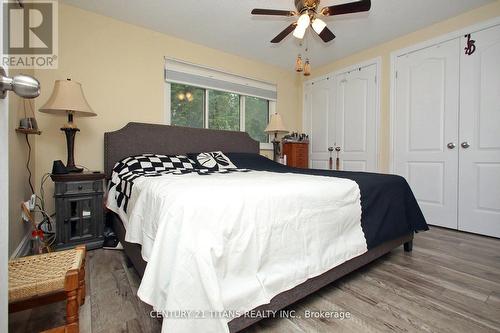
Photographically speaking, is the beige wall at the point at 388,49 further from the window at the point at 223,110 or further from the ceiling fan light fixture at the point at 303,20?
the ceiling fan light fixture at the point at 303,20

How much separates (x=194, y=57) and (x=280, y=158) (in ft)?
6.42

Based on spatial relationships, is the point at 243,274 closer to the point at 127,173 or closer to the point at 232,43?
the point at 127,173

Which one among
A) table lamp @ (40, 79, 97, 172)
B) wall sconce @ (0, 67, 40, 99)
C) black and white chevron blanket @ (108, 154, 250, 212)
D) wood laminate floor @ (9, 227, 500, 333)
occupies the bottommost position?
wood laminate floor @ (9, 227, 500, 333)

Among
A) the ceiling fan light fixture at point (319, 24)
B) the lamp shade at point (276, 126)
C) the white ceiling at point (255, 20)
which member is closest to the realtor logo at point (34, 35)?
the white ceiling at point (255, 20)

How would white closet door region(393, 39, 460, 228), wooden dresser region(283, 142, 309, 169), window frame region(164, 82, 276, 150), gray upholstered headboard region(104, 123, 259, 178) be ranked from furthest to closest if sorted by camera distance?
1. wooden dresser region(283, 142, 309, 169)
2. window frame region(164, 82, 276, 150)
3. white closet door region(393, 39, 460, 228)
4. gray upholstered headboard region(104, 123, 259, 178)

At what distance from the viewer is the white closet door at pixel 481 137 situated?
2408 mm

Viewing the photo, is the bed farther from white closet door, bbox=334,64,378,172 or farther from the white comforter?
white closet door, bbox=334,64,378,172

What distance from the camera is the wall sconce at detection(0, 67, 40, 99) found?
42cm

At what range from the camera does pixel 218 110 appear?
11.4ft

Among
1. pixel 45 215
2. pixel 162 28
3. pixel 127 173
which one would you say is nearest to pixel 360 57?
pixel 162 28

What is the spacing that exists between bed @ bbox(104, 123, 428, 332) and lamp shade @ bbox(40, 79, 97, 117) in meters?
0.44

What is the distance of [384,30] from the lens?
291 cm

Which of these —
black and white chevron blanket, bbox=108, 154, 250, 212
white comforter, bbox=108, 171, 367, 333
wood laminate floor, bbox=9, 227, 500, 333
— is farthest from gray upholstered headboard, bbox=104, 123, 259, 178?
white comforter, bbox=108, 171, 367, 333

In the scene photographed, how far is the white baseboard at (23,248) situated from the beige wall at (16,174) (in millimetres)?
29
